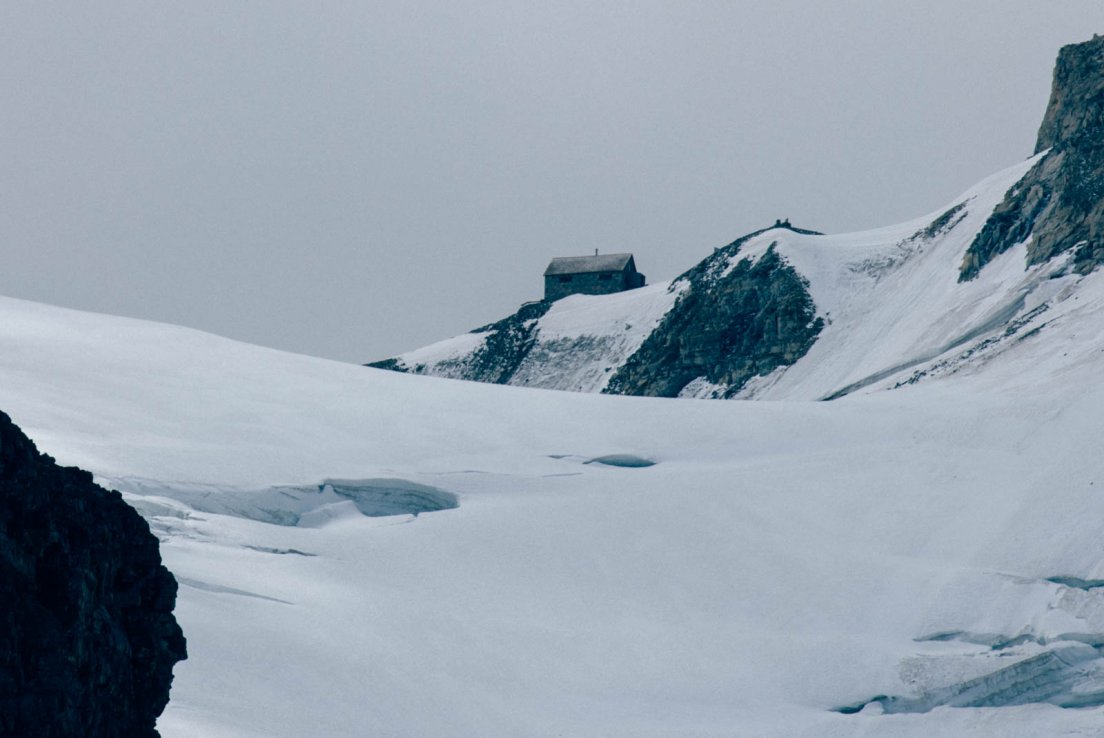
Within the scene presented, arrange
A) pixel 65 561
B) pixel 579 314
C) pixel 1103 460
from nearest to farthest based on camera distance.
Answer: pixel 65 561, pixel 1103 460, pixel 579 314

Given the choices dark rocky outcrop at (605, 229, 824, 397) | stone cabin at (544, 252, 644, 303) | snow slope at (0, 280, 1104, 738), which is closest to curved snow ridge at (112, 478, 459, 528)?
snow slope at (0, 280, 1104, 738)

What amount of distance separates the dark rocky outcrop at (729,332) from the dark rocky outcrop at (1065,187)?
10.9 m

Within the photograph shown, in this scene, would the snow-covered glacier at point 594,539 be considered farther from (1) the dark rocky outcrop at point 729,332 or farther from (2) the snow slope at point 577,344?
(2) the snow slope at point 577,344

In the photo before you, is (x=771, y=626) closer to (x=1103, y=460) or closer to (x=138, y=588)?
(x=1103, y=460)

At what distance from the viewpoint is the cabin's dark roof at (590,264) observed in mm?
103438

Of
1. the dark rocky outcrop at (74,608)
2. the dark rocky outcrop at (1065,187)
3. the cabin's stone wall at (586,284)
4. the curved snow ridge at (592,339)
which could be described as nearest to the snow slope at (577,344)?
the curved snow ridge at (592,339)

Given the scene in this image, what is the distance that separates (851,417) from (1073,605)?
13.0 metres

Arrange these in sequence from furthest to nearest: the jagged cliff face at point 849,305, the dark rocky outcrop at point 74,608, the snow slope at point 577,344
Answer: the snow slope at point 577,344 < the jagged cliff face at point 849,305 < the dark rocky outcrop at point 74,608

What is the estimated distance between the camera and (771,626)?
30422 mm

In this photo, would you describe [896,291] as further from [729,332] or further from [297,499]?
[297,499]

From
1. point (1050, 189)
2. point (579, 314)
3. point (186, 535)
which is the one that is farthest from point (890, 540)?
point (579, 314)

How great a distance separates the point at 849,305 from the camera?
7756cm

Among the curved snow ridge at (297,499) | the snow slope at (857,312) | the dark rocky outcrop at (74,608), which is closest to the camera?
the dark rocky outcrop at (74,608)

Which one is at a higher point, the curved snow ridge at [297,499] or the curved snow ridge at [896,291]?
the curved snow ridge at [896,291]
